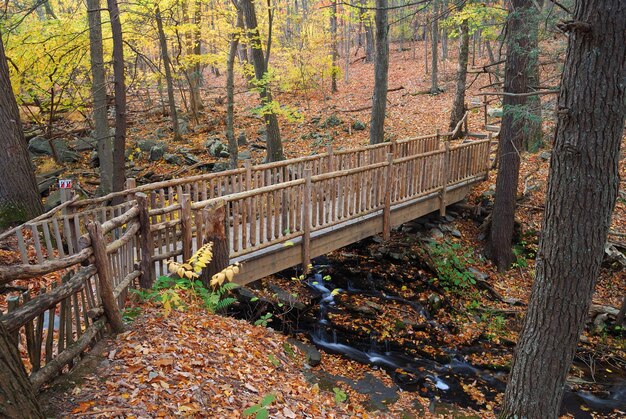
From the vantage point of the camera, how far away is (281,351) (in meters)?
6.14

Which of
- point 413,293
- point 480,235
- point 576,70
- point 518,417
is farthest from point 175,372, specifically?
point 480,235

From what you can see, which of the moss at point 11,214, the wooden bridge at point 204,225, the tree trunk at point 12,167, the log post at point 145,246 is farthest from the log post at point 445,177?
the moss at point 11,214

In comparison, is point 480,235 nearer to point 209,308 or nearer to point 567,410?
point 567,410

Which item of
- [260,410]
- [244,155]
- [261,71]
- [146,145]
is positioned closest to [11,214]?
[260,410]

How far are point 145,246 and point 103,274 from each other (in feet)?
5.44

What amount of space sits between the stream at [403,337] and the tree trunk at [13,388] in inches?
188

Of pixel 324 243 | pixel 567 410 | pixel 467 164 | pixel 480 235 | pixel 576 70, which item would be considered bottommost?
pixel 567 410

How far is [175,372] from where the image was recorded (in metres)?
4.12

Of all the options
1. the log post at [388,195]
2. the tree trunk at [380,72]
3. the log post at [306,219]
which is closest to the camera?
the log post at [306,219]

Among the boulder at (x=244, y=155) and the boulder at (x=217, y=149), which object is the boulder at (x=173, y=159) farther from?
the boulder at (x=244, y=155)

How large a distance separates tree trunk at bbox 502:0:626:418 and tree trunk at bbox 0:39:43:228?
793 cm

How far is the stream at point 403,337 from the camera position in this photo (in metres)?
7.23

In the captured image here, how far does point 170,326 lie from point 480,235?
31.0 ft

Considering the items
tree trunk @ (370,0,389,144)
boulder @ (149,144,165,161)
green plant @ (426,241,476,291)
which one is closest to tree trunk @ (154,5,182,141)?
boulder @ (149,144,165,161)
